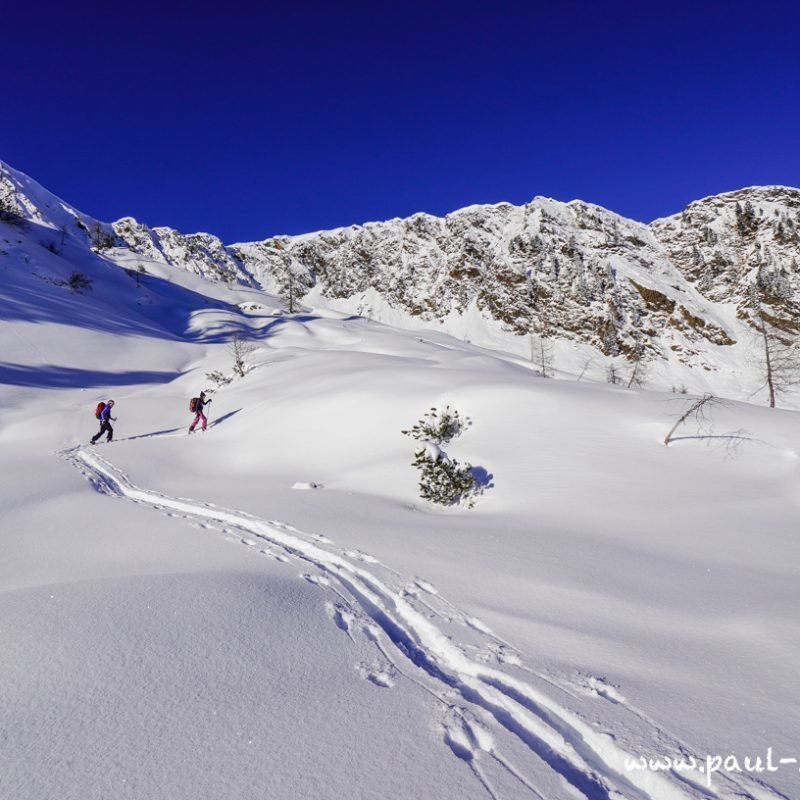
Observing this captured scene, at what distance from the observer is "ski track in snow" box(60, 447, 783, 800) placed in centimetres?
252

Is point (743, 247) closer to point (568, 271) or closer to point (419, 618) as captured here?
point (568, 271)

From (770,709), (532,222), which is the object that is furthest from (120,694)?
(532,222)

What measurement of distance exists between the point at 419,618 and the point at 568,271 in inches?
4057

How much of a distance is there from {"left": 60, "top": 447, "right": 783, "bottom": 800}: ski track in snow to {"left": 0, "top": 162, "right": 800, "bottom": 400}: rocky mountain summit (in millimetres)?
78437

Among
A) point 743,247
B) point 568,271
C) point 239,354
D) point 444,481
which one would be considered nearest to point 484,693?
point 444,481

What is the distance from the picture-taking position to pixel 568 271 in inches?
3831

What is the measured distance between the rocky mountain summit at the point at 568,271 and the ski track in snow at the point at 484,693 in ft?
257

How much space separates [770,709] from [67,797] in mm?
3960

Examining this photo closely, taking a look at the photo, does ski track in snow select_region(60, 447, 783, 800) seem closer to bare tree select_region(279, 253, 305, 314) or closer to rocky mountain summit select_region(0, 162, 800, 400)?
rocky mountain summit select_region(0, 162, 800, 400)

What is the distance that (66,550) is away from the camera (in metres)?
6.36

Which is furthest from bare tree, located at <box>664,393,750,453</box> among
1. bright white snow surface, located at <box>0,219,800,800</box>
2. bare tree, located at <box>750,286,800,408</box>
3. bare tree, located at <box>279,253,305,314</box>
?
bare tree, located at <box>279,253,305,314</box>

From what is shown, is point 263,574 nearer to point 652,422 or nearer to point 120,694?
point 120,694

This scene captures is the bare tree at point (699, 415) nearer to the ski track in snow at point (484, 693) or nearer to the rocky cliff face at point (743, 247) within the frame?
the ski track in snow at point (484, 693)

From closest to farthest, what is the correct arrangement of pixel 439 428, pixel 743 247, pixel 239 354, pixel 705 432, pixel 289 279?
pixel 705 432, pixel 439 428, pixel 239 354, pixel 743 247, pixel 289 279
